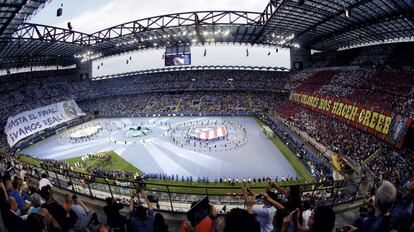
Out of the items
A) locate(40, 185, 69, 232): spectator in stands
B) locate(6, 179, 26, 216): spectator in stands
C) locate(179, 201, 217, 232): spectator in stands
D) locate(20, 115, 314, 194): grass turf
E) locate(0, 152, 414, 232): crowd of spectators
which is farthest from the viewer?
locate(20, 115, 314, 194): grass turf

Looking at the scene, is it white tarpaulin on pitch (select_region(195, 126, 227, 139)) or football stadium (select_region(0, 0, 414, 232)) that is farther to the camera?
white tarpaulin on pitch (select_region(195, 126, 227, 139))

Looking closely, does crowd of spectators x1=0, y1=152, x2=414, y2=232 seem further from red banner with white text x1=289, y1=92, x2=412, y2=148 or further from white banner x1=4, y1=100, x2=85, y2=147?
white banner x1=4, y1=100, x2=85, y2=147

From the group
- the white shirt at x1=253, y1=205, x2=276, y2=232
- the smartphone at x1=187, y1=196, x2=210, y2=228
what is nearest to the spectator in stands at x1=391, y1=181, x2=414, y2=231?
the white shirt at x1=253, y1=205, x2=276, y2=232

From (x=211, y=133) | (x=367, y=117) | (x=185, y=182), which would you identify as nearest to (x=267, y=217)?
(x=185, y=182)

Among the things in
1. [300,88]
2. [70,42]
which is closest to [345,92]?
[300,88]

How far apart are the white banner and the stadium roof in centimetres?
1020

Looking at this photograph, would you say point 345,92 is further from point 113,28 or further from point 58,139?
point 58,139

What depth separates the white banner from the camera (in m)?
35.3

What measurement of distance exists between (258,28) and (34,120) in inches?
1525

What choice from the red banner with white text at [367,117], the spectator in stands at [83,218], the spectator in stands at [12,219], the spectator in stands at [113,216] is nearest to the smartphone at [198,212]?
the spectator in stands at [113,216]

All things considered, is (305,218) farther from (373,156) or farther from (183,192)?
(373,156)

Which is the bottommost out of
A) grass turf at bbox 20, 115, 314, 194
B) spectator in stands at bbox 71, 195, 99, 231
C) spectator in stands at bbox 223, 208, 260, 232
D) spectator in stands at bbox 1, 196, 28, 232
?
grass turf at bbox 20, 115, 314, 194

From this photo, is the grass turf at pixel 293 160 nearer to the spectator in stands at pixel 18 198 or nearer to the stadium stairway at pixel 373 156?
the stadium stairway at pixel 373 156

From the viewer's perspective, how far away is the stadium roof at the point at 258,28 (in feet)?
79.4
